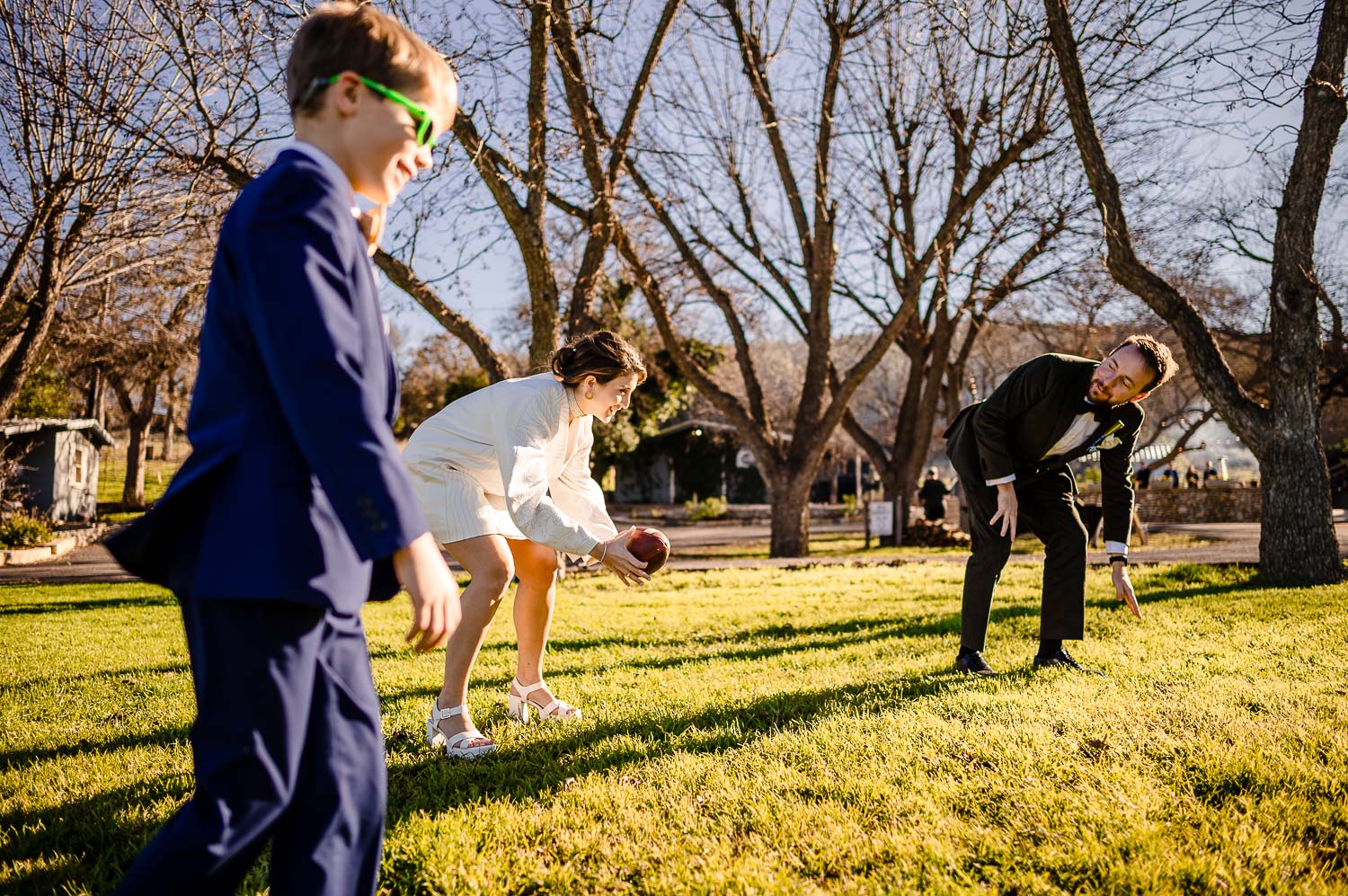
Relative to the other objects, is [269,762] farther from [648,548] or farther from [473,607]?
[473,607]

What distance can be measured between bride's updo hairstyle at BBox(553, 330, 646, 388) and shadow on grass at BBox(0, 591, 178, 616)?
7.65 meters

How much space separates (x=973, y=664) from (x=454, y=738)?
2.94 metres

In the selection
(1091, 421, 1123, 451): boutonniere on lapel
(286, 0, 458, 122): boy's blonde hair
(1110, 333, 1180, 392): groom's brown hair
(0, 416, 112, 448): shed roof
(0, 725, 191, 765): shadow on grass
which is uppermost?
(0, 416, 112, 448): shed roof

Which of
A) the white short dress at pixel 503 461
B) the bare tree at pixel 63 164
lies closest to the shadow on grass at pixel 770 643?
the white short dress at pixel 503 461

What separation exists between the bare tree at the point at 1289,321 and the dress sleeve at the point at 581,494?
740 centimetres

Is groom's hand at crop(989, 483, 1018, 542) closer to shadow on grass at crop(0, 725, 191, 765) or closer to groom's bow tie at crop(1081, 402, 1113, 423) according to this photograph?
groom's bow tie at crop(1081, 402, 1113, 423)

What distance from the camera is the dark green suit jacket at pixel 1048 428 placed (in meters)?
4.81

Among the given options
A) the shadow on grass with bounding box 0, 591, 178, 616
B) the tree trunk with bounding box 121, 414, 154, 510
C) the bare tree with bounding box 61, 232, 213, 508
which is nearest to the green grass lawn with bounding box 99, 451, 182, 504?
the tree trunk with bounding box 121, 414, 154, 510

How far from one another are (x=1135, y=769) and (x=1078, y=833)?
2.21 ft

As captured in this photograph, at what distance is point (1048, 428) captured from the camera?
487 cm

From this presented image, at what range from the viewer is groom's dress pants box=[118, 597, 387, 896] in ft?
4.88

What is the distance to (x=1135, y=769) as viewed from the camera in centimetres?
313

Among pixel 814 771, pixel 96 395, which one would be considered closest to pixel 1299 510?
pixel 814 771

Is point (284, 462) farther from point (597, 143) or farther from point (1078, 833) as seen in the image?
point (597, 143)
